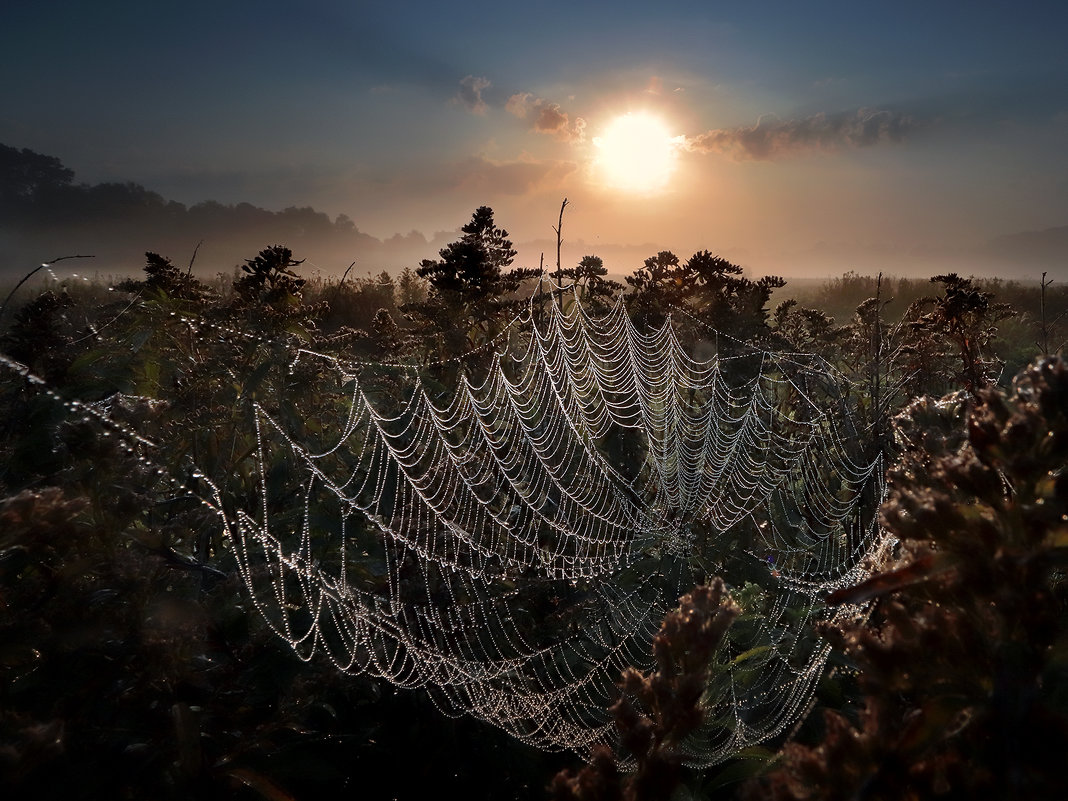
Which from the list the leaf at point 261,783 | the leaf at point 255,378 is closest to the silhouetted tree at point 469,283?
the leaf at point 255,378

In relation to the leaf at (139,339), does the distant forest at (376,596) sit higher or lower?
lower

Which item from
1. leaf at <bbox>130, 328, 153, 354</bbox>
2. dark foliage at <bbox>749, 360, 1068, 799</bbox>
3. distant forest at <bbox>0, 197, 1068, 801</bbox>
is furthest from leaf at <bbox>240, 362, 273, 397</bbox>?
dark foliage at <bbox>749, 360, 1068, 799</bbox>

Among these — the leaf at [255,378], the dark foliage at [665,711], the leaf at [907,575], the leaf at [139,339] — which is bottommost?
the dark foliage at [665,711]

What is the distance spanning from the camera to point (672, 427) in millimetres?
6105

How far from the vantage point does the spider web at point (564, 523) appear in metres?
3.02

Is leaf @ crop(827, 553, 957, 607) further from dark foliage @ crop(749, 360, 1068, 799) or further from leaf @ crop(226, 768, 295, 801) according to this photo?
leaf @ crop(226, 768, 295, 801)

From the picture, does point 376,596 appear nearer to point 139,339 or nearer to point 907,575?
point 139,339

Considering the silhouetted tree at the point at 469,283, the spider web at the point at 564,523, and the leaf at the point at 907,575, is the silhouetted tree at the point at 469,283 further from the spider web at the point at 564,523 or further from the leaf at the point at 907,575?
the leaf at the point at 907,575

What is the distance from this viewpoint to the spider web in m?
3.02

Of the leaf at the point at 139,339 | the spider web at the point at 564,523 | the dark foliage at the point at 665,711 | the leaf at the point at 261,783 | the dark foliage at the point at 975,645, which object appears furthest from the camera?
the leaf at the point at 139,339

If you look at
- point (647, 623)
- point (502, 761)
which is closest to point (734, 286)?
point (647, 623)

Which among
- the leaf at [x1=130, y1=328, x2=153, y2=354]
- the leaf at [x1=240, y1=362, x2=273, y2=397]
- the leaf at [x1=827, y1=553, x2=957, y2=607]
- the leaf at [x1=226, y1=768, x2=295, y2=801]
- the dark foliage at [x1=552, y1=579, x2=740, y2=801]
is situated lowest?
the leaf at [x1=226, y1=768, x2=295, y2=801]

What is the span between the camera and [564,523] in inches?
188

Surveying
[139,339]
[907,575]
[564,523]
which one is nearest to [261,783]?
[907,575]
